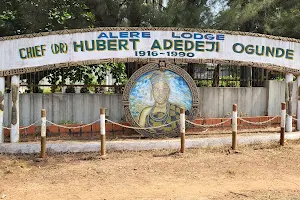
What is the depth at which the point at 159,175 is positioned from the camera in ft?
21.6

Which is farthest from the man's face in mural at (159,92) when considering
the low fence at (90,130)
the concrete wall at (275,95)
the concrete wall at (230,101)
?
the concrete wall at (275,95)

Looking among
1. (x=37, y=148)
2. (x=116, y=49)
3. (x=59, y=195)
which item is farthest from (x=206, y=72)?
(x=59, y=195)

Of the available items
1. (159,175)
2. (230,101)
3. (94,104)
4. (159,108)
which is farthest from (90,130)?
(230,101)

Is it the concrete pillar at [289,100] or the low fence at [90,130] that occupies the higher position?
the concrete pillar at [289,100]

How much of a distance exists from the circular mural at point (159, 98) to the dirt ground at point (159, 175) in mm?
963

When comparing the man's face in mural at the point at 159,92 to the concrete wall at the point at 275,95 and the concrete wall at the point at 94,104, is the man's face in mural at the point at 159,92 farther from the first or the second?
the concrete wall at the point at 275,95

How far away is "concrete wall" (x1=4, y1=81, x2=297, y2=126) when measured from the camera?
9172 mm

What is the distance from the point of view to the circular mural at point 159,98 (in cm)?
874

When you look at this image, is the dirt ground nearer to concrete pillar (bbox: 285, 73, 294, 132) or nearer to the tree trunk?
concrete pillar (bbox: 285, 73, 294, 132)

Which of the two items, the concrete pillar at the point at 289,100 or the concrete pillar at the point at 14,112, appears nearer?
the concrete pillar at the point at 14,112

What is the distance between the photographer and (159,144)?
27.0ft

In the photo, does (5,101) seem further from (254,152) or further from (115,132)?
(254,152)

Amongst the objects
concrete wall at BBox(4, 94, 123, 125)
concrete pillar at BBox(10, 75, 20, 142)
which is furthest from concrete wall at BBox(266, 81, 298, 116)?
concrete pillar at BBox(10, 75, 20, 142)

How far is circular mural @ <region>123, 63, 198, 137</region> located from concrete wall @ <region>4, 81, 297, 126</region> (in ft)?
2.50
